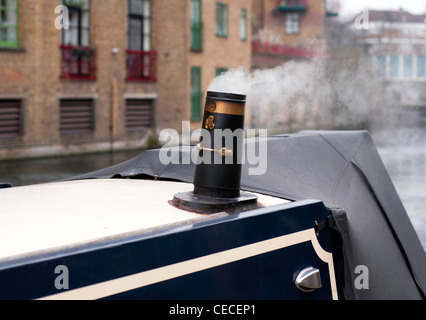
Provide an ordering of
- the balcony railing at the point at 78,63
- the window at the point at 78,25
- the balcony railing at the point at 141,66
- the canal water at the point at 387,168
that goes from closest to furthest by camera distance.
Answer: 1. the canal water at the point at 387,168
2. the balcony railing at the point at 78,63
3. the window at the point at 78,25
4. the balcony railing at the point at 141,66

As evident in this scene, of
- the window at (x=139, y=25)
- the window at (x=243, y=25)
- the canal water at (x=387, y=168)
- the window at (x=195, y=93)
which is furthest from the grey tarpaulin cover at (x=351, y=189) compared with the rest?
the window at (x=243, y=25)

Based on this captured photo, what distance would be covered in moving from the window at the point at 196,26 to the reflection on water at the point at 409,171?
8081 mm

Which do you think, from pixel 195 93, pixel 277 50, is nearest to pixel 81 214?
pixel 195 93

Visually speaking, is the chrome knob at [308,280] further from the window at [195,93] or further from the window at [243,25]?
the window at [243,25]

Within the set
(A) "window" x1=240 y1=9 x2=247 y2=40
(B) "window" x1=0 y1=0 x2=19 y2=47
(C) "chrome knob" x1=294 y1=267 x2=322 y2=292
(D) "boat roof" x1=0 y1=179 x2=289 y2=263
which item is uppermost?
(A) "window" x1=240 y1=9 x2=247 y2=40

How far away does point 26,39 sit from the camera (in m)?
19.1

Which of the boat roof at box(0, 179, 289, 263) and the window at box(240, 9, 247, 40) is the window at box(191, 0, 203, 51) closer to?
the window at box(240, 9, 247, 40)

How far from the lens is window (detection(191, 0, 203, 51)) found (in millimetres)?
25688

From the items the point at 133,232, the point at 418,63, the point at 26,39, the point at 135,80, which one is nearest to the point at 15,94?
the point at 26,39

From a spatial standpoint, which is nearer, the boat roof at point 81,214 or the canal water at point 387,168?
the boat roof at point 81,214

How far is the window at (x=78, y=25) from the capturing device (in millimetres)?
20625

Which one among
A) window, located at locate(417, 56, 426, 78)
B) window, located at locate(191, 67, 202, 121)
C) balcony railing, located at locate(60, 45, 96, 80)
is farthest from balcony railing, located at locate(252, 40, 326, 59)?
balcony railing, located at locate(60, 45, 96, 80)

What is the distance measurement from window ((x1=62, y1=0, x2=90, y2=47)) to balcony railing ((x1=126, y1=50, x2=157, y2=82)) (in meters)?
1.83
